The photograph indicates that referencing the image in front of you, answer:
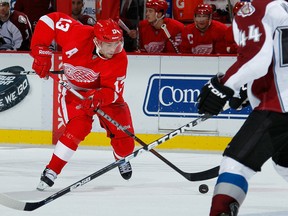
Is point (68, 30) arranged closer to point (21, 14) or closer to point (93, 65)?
point (93, 65)

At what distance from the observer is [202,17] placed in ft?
21.6

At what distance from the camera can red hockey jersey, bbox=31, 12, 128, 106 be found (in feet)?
15.1

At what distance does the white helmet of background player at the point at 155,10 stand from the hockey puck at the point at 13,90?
104 centimetres

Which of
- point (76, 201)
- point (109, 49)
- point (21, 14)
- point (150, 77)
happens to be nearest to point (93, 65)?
point (109, 49)

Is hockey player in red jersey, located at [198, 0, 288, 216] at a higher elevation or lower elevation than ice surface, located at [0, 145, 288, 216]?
higher

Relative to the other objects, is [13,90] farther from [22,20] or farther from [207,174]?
[207,174]

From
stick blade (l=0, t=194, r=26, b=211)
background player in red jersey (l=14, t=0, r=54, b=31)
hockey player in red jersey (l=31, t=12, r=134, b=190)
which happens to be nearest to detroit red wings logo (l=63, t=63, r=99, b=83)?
hockey player in red jersey (l=31, t=12, r=134, b=190)

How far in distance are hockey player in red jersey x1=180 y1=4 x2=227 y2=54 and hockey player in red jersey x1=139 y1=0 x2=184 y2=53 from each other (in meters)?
0.12

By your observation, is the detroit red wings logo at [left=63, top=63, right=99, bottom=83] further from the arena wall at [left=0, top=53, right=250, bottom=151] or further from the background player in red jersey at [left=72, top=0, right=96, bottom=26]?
the background player in red jersey at [left=72, top=0, right=96, bottom=26]

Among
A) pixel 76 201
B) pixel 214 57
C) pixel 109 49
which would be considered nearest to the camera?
pixel 76 201

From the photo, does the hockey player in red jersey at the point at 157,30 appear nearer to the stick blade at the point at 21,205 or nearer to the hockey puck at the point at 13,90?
the hockey puck at the point at 13,90

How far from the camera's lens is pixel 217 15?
7.21 m

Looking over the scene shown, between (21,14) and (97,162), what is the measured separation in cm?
176

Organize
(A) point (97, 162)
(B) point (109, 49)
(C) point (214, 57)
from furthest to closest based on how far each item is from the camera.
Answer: (C) point (214, 57), (A) point (97, 162), (B) point (109, 49)
